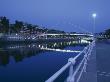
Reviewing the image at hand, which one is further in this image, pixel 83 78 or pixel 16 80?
pixel 16 80

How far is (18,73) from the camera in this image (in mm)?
42594

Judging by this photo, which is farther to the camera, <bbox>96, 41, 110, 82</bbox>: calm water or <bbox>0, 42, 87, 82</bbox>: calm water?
<bbox>0, 42, 87, 82</bbox>: calm water

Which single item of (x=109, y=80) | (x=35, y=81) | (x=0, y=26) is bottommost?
(x=35, y=81)

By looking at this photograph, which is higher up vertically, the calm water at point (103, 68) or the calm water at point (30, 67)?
the calm water at point (103, 68)

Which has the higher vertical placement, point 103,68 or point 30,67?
point 103,68

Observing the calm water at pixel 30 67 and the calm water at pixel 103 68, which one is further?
the calm water at pixel 30 67

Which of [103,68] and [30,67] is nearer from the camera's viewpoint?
[103,68]

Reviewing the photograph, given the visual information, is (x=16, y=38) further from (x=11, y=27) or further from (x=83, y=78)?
(x=83, y=78)

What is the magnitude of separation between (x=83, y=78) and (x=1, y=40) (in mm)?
134164

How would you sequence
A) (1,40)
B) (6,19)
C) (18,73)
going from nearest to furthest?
(18,73) → (1,40) → (6,19)

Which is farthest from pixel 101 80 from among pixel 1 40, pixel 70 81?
pixel 1 40

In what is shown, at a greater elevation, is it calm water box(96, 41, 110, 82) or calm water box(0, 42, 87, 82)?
calm water box(96, 41, 110, 82)

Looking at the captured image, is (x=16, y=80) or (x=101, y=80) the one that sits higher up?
(x=101, y=80)

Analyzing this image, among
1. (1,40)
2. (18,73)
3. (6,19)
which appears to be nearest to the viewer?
(18,73)
